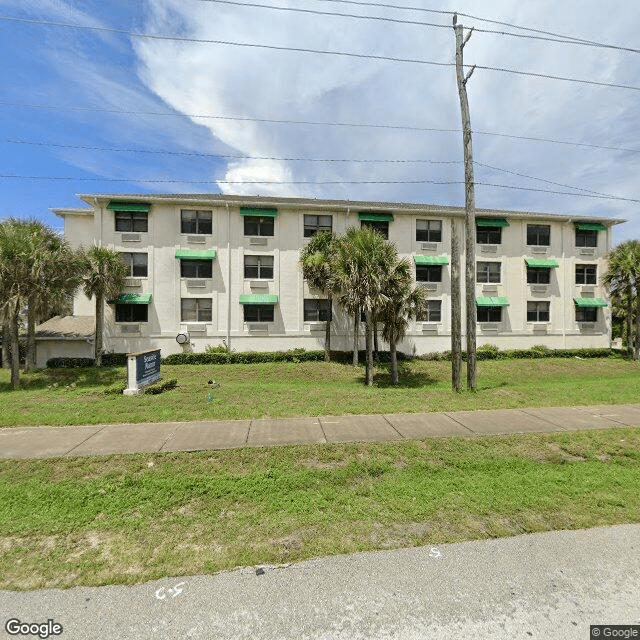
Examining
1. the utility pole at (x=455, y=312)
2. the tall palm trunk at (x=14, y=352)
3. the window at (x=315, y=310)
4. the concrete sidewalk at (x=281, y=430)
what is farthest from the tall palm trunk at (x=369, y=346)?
the tall palm trunk at (x=14, y=352)

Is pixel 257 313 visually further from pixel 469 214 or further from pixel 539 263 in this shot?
pixel 539 263

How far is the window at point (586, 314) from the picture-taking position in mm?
24469

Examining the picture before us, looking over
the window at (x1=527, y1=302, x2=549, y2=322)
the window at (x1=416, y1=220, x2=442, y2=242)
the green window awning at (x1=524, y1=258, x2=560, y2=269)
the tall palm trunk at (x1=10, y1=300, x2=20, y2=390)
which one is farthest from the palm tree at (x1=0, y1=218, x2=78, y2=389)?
the window at (x1=527, y1=302, x2=549, y2=322)

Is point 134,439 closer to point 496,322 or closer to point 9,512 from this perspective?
point 9,512

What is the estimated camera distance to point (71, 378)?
15680mm

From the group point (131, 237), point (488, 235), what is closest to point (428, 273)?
point (488, 235)

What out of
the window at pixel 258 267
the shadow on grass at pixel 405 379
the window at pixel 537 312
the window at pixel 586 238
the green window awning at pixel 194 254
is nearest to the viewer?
the shadow on grass at pixel 405 379

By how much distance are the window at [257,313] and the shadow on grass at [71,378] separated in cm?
768

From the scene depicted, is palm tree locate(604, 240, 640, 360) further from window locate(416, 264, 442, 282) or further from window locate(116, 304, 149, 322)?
window locate(116, 304, 149, 322)

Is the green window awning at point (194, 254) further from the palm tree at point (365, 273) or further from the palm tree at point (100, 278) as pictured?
the palm tree at point (365, 273)

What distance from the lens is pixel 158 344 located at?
20.5 meters

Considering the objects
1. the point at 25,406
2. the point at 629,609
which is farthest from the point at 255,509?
the point at 25,406

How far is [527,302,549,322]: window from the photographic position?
2386 cm

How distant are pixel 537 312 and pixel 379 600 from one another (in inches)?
1044
